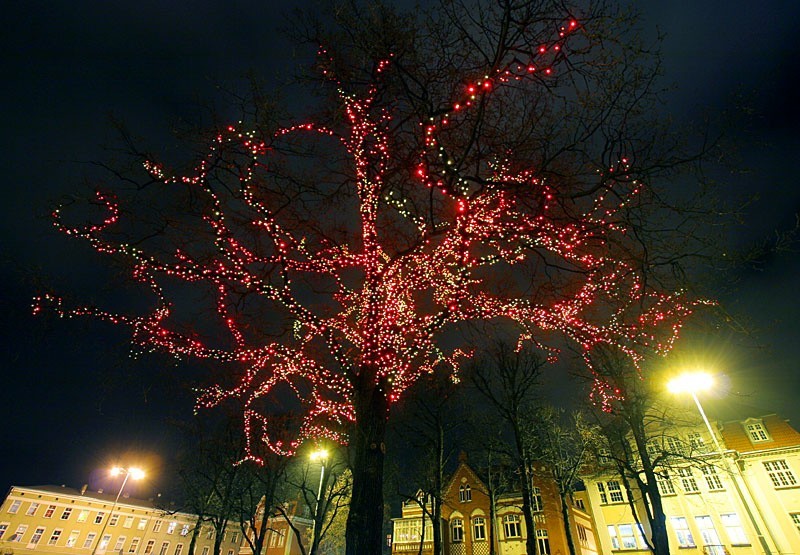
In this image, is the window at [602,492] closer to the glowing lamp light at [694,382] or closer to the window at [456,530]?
the window at [456,530]

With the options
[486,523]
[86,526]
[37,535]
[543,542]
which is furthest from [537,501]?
[37,535]

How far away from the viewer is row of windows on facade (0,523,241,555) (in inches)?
1619

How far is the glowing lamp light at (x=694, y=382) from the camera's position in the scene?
39.3ft

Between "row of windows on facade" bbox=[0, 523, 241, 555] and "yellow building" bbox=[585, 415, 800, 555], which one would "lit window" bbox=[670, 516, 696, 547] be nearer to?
"yellow building" bbox=[585, 415, 800, 555]

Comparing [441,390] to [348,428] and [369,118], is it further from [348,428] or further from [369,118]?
[369,118]

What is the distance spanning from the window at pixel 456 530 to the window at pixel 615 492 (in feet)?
39.1

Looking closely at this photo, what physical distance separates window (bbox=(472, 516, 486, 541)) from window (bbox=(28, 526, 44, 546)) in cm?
5091

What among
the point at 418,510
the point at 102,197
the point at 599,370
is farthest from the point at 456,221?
the point at 418,510

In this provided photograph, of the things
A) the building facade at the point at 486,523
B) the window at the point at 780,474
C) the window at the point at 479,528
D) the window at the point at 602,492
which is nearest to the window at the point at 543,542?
the building facade at the point at 486,523

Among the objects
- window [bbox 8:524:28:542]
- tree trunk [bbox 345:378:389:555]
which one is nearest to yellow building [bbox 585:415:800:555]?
Result: tree trunk [bbox 345:378:389:555]

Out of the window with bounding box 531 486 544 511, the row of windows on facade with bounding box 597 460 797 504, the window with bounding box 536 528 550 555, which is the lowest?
the window with bounding box 536 528 550 555

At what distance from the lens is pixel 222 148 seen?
6.15 m

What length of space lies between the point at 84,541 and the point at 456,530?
47493 millimetres

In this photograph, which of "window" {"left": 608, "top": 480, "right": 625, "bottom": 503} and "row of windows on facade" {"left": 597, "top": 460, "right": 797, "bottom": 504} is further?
"window" {"left": 608, "top": 480, "right": 625, "bottom": 503}
